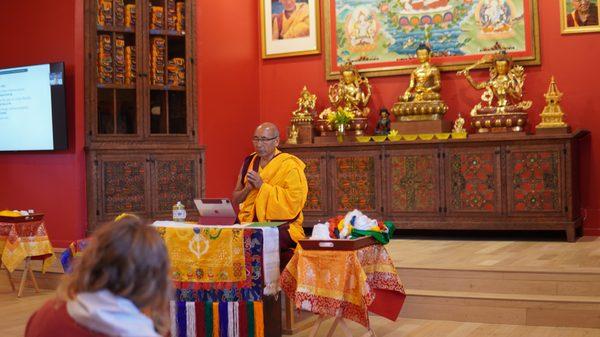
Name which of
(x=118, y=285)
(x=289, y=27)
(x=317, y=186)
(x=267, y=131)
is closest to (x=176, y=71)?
(x=289, y=27)

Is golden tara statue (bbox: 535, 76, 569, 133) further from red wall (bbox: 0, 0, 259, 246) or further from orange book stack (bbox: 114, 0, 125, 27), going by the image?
orange book stack (bbox: 114, 0, 125, 27)

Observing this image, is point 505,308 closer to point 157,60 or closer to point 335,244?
point 335,244

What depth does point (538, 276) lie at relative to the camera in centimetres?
541

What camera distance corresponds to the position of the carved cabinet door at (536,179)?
23.1 ft

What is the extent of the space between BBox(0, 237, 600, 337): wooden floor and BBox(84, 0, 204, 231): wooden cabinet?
5.03ft

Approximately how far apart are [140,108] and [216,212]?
2.82m

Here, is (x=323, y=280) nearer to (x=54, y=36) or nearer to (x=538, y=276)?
(x=538, y=276)

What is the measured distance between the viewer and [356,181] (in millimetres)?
7852

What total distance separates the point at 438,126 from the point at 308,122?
1.43 meters

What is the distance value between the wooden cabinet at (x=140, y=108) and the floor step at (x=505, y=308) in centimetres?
310

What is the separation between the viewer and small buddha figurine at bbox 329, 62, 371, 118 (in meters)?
8.33

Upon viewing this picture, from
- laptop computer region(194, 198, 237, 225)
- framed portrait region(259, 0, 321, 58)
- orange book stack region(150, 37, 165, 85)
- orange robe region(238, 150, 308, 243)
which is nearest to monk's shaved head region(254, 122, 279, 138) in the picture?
orange robe region(238, 150, 308, 243)

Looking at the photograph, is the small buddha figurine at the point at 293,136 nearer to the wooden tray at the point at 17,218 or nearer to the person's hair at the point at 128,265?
the wooden tray at the point at 17,218

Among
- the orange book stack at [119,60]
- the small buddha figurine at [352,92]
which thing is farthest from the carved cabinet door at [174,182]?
the small buddha figurine at [352,92]
